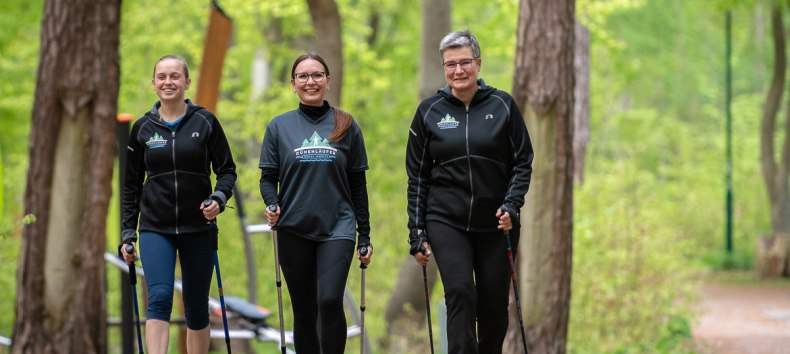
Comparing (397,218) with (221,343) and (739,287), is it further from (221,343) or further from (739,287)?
(739,287)

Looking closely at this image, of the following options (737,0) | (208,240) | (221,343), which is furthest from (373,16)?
(208,240)

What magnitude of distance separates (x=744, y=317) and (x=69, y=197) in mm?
13807

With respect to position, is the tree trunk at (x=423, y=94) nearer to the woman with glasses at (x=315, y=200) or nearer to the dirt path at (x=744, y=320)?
the dirt path at (x=744, y=320)

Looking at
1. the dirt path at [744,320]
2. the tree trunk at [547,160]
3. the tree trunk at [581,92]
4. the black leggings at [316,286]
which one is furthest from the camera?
the tree trunk at [581,92]

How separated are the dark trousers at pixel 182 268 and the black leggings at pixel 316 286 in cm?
47

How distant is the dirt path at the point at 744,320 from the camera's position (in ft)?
53.2

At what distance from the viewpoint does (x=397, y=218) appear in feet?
61.0

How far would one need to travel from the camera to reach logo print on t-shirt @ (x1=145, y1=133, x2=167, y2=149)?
6828mm

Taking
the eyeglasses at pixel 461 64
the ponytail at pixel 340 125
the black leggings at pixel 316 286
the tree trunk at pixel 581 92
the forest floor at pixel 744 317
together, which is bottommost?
the forest floor at pixel 744 317

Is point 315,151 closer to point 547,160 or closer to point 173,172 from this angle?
point 173,172

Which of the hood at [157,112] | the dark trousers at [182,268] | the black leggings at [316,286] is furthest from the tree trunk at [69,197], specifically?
the black leggings at [316,286]

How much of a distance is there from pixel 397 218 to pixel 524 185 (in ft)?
39.0

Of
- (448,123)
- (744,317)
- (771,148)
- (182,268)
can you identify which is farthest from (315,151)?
(771,148)

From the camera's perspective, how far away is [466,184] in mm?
6730
